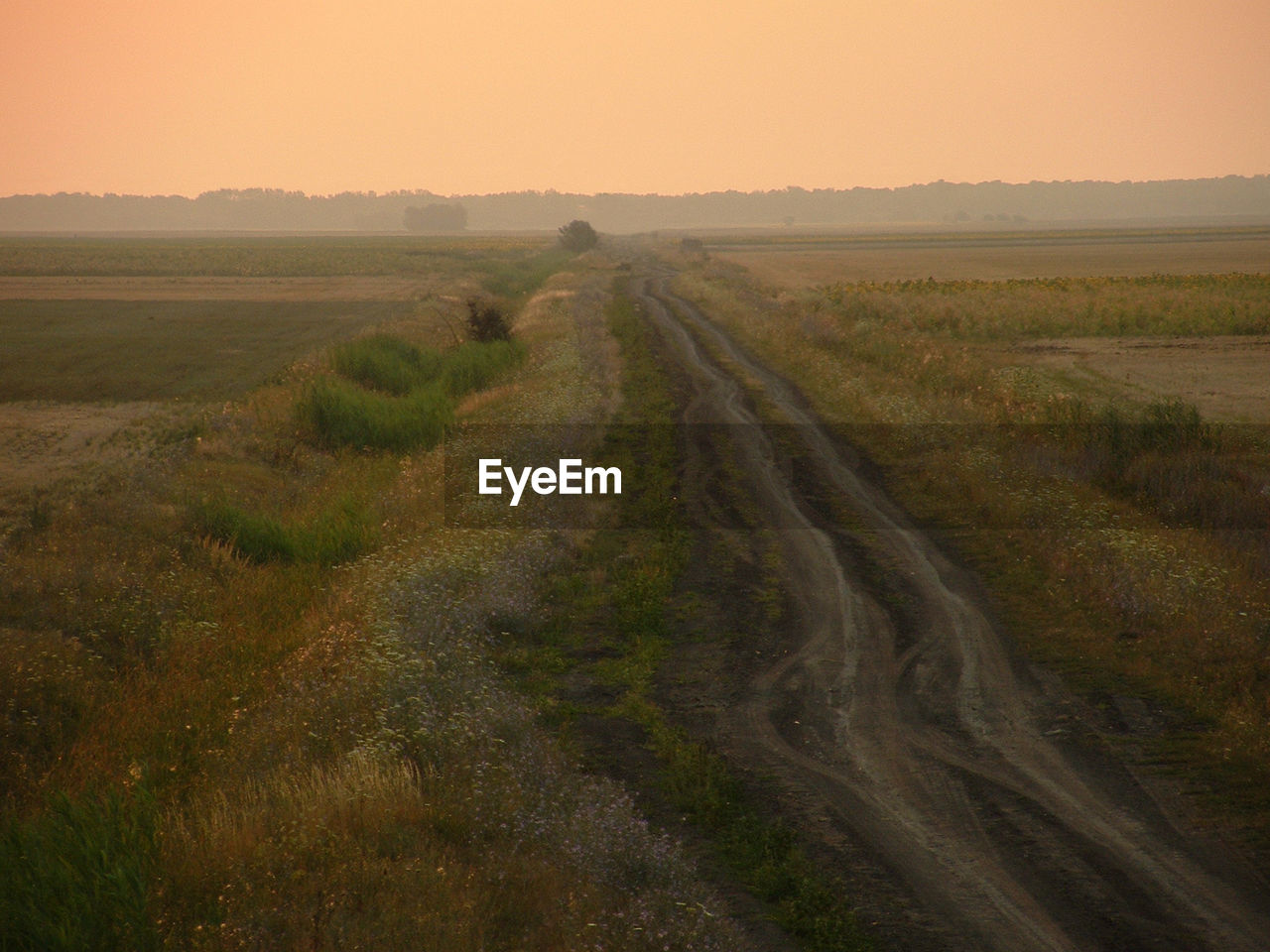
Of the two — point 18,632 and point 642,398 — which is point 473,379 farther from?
point 18,632

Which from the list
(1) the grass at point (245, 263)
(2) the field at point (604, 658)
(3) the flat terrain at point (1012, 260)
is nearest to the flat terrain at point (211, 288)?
(1) the grass at point (245, 263)

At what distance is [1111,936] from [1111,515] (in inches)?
423

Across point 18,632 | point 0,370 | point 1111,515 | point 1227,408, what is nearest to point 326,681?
point 18,632

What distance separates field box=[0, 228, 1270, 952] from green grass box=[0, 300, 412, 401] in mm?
3485

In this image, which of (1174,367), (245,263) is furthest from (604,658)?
(245,263)

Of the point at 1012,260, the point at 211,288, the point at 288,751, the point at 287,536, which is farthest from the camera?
the point at 1012,260

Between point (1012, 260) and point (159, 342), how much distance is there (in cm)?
8991

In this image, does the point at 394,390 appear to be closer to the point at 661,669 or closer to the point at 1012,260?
the point at 661,669

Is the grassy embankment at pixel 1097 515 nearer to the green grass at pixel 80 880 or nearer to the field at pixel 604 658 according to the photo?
the field at pixel 604 658

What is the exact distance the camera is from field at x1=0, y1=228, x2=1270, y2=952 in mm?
6617

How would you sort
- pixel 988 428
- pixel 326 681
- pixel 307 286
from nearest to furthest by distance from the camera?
1. pixel 326 681
2. pixel 988 428
3. pixel 307 286

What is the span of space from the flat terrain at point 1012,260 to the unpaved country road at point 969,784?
61159 mm

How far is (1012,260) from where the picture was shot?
10388 centimetres

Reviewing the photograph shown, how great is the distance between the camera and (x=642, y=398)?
27344mm
